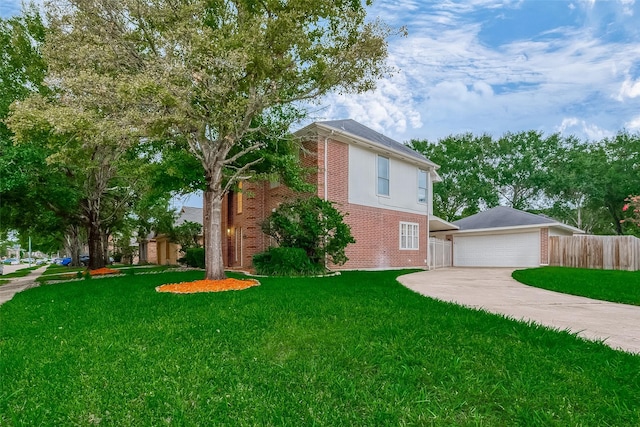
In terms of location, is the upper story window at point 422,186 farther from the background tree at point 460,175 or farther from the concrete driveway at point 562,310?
the background tree at point 460,175

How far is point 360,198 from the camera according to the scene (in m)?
15.2

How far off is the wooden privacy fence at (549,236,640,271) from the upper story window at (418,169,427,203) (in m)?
7.05

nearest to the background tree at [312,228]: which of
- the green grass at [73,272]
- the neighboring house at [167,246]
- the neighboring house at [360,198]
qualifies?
the neighboring house at [360,198]

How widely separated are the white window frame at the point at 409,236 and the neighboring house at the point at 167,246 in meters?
17.1

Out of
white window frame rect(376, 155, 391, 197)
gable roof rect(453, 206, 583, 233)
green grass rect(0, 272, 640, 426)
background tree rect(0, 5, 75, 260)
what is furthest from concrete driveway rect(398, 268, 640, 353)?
background tree rect(0, 5, 75, 260)

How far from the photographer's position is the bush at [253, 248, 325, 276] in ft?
38.2

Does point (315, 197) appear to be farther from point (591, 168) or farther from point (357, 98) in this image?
point (591, 168)

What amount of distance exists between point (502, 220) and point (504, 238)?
3.51 feet

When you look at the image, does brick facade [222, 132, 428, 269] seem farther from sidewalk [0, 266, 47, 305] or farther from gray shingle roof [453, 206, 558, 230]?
sidewalk [0, 266, 47, 305]

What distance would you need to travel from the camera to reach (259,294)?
7215 mm

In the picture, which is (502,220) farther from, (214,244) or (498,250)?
(214,244)

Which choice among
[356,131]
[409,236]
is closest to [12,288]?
[356,131]

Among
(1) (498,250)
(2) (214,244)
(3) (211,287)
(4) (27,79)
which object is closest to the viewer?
(3) (211,287)

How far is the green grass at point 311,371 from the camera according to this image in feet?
8.98
